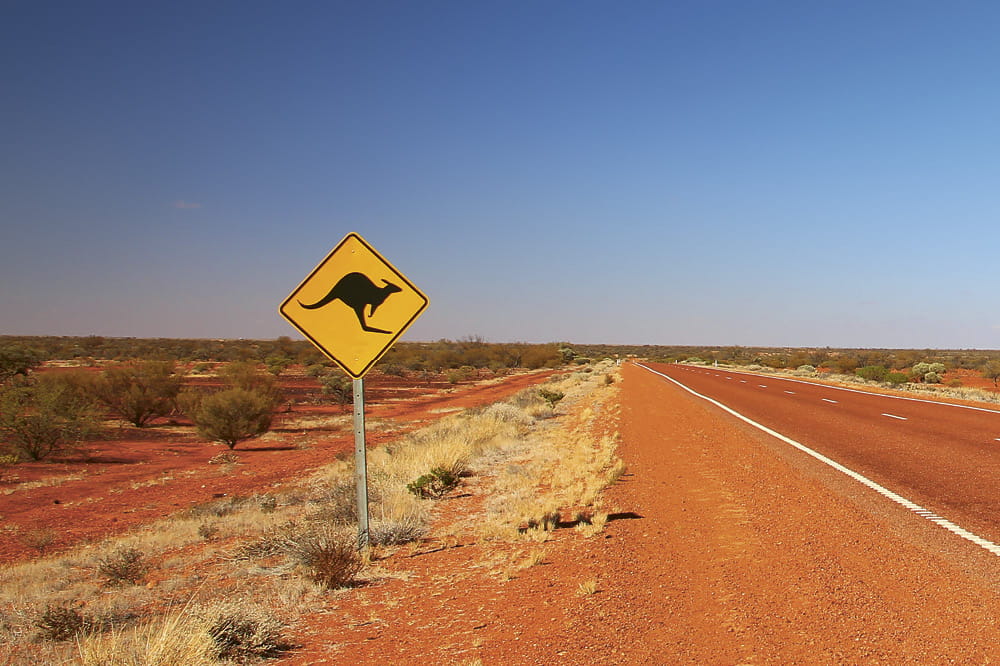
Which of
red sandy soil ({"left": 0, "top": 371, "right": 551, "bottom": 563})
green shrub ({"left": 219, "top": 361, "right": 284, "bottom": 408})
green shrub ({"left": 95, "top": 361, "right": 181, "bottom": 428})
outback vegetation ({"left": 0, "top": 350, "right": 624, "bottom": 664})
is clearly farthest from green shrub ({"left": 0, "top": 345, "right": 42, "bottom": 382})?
outback vegetation ({"left": 0, "top": 350, "right": 624, "bottom": 664})

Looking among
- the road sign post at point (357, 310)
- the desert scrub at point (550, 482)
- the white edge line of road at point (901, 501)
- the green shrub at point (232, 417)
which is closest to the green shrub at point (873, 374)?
the white edge line of road at point (901, 501)

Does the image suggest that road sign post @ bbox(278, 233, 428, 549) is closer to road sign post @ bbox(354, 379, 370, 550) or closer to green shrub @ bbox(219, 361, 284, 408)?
road sign post @ bbox(354, 379, 370, 550)

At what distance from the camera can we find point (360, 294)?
566cm

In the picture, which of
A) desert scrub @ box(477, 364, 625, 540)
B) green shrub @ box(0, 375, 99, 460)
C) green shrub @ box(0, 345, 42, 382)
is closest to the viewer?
desert scrub @ box(477, 364, 625, 540)

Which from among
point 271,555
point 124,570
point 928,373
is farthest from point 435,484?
point 928,373

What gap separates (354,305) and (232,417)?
17971 millimetres

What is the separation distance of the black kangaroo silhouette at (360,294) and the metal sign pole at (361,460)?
0.65 metres

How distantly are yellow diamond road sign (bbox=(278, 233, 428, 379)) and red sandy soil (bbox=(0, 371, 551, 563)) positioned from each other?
26.6ft

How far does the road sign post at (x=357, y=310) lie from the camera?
5477 mm

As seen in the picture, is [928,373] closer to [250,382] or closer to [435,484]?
[250,382]

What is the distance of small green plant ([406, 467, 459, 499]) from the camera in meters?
8.59

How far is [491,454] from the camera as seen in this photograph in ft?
39.7

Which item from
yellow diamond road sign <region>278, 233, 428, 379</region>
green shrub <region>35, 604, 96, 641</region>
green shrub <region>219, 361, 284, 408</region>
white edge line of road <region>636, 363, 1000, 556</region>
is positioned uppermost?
yellow diamond road sign <region>278, 233, 428, 379</region>

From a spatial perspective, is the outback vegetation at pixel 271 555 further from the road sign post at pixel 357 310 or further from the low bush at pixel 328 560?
the road sign post at pixel 357 310
